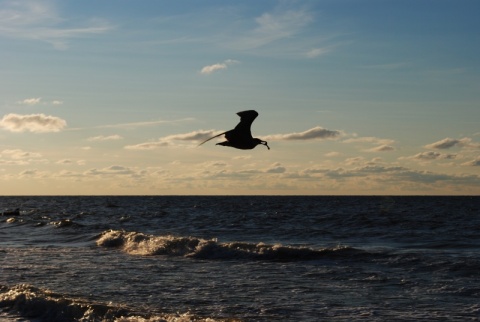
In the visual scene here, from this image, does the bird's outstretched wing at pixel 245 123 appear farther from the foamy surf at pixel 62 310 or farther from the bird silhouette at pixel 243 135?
the foamy surf at pixel 62 310

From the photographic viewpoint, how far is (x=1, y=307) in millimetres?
15570

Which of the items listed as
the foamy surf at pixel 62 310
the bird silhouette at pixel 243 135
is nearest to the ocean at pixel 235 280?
the foamy surf at pixel 62 310

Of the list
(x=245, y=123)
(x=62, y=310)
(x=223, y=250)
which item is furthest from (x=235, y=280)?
(x=245, y=123)

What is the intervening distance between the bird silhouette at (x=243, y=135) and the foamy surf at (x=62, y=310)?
3840 millimetres

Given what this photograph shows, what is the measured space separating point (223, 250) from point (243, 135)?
49.3 feet

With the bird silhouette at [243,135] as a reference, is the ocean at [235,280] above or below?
below

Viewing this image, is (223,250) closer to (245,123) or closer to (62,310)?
(62,310)

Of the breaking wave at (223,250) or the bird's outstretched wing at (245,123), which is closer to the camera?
the bird's outstretched wing at (245,123)

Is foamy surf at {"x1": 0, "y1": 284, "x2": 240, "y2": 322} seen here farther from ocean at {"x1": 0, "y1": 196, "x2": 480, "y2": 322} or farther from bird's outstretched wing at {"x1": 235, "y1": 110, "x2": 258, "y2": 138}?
bird's outstretched wing at {"x1": 235, "y1": 110, "x2": 258, "y2": 138}

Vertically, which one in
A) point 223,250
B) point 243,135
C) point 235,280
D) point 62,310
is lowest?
point 62,310

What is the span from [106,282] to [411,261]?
33.2 feet

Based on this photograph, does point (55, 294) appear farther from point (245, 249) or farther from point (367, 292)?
point (245, 249)

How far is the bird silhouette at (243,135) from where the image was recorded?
38.1 feet

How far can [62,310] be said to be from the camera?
581 inches
